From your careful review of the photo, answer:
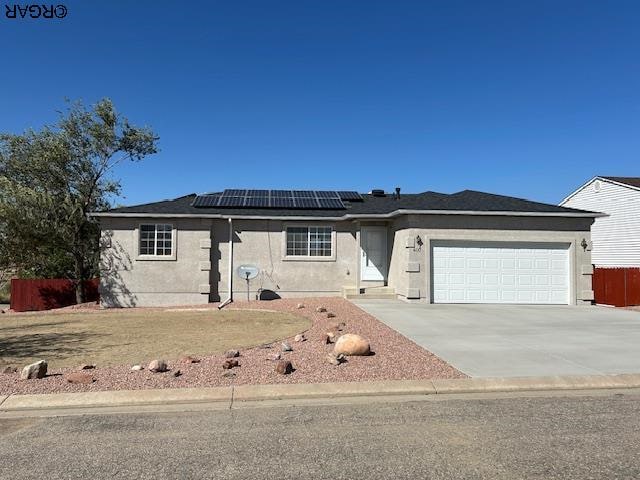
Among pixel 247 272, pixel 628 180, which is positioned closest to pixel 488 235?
pixel 247 272

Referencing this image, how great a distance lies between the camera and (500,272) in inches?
672

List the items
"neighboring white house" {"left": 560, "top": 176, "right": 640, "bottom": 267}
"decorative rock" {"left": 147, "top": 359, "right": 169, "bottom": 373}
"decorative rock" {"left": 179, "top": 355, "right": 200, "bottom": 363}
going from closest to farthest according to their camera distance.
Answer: "decorative rock" {"left": 147, "top": 359, "right": 169, "bottom": 373} < "decorative rock" {"left": 179, "top": 355, "right": 200, "bottom": 363} < "neighboring white house" {"left": 560, "top": 176, "right": 640, "bottom": 267}

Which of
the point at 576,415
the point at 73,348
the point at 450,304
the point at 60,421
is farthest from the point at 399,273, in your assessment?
the point at 60,421

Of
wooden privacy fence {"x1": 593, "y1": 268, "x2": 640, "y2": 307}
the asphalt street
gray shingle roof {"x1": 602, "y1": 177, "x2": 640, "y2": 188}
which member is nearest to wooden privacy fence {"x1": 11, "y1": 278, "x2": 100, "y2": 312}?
the asphalt street

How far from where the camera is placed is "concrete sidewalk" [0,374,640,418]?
243 inches

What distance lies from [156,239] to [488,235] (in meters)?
12.0

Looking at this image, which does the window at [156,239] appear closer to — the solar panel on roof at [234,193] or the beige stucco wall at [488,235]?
the solar panel on roof at [234,193]

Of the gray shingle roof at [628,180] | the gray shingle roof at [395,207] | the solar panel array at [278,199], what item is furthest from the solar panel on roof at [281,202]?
the gray shingle roof at [628,180]

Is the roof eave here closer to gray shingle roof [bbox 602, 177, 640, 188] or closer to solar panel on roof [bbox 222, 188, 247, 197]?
solar panel on roof [bbox 222, 188, 247, 197]

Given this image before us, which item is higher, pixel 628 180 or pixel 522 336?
pixel 628 180

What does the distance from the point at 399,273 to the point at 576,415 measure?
484 inches

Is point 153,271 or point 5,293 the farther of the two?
point 5,293

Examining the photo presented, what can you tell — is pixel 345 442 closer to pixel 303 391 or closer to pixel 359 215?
pixel 303 391

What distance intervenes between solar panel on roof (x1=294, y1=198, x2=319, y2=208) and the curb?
1414 centimetres
